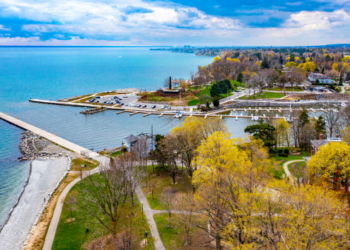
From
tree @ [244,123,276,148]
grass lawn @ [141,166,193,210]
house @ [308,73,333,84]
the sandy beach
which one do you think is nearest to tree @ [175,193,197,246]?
grass lawn @ [141,166,193,210]

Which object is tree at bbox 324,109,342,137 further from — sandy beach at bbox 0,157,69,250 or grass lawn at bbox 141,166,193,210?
sandy beach at bbox 0,157,69,250

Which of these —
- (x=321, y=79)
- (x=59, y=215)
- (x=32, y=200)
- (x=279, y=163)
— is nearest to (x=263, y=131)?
(x=279, y=163)

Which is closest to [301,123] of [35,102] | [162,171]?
[162,171]

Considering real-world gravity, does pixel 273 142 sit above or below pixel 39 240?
above

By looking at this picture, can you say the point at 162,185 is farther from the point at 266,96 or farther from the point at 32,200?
the point at 266,96

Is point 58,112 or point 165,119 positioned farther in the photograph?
point 58,112

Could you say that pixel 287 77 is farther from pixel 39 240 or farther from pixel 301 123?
pixel 39 240

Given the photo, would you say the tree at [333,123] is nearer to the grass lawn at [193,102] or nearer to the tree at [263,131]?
the tree at [263,131]
